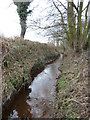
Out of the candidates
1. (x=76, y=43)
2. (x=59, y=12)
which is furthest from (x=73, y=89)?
(x=59, y=12)

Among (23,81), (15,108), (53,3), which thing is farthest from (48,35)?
(15,108)

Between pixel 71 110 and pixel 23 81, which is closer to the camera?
pixel 71 110

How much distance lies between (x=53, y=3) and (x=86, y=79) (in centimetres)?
571

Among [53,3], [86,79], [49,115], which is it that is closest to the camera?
[49,115]

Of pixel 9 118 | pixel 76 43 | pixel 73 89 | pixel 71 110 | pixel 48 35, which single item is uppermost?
pixel 48 35

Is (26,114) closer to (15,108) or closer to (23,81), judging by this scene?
(15,108)

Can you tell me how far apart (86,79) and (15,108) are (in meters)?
2.81

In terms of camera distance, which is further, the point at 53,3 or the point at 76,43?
the point at 76,43

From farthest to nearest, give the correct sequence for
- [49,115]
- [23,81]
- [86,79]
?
[23,81] → [86,79] → [49,115]

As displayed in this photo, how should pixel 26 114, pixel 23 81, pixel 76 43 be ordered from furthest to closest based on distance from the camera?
pixel 76 43
pixel 23 81
pixel 26 114

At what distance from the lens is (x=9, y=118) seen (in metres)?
3.00

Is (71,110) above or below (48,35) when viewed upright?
below

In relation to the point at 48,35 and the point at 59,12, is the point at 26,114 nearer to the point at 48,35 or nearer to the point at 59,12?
the point at 48,35

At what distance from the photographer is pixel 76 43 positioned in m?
6.99
